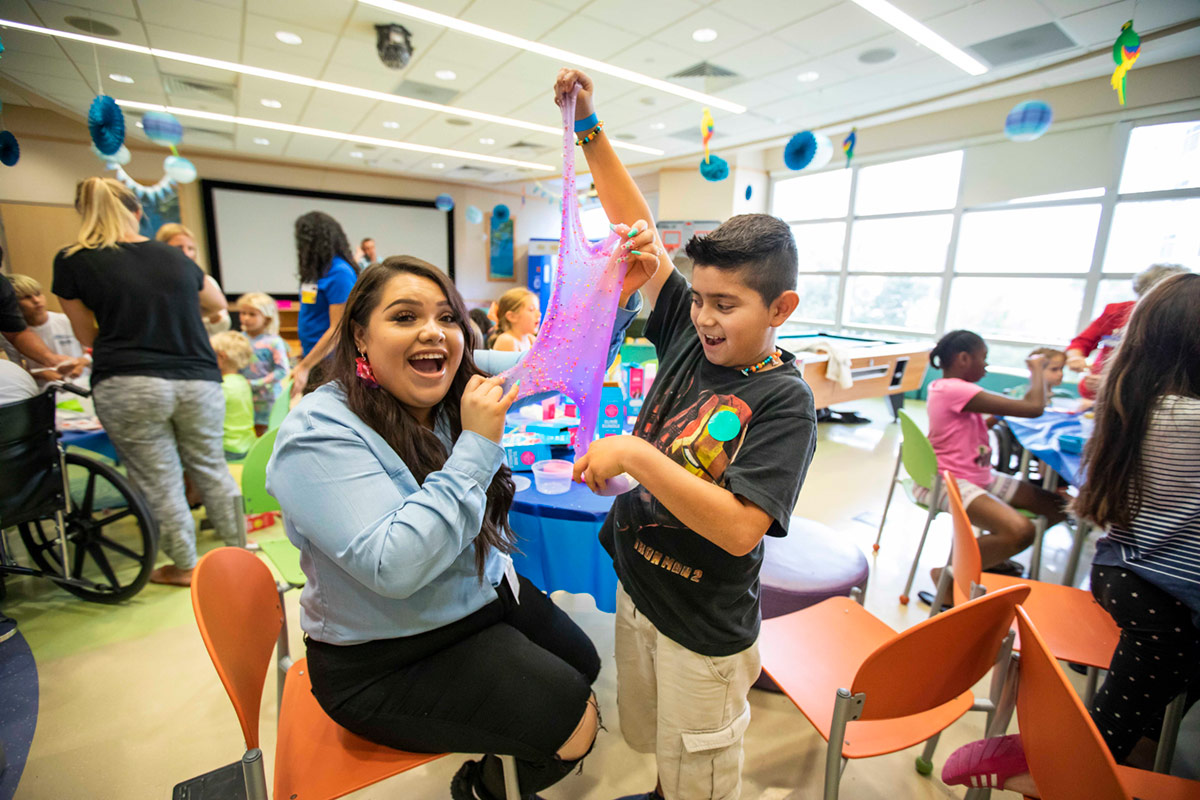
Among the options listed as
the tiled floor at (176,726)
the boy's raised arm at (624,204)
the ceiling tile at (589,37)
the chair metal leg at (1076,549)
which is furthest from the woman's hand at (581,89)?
the ceiling tile at (589,37)

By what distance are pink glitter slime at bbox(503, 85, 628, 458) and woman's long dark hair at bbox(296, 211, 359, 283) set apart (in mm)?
2035

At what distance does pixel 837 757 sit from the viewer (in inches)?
37.8

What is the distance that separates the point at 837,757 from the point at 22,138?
10572mm

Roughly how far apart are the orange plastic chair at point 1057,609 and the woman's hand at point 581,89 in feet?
4.28

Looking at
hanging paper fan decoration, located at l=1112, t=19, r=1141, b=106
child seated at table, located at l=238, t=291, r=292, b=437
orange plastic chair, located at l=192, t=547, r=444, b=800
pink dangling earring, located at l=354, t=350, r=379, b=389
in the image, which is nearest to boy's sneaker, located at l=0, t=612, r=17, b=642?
child seated at table, located at l=238, t=291, r=292, b=437

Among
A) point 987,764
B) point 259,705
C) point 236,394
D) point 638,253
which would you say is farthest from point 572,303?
point 236,394

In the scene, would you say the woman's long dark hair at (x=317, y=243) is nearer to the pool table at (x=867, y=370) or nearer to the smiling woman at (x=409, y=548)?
the smiling woman at (x=409, y=548)

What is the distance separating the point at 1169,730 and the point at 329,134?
8.93m

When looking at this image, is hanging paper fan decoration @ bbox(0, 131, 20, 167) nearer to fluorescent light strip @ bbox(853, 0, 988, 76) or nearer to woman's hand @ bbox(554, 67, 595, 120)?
woman's hand @ bbox(554, 67, 595, 120)

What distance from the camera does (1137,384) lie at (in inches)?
52.7

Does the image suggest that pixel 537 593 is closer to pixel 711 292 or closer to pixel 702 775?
pixel 702 775

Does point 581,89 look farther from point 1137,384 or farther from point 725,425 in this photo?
point 1137,384

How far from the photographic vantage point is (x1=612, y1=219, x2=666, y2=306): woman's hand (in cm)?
99

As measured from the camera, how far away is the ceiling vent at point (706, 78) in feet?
15.0
